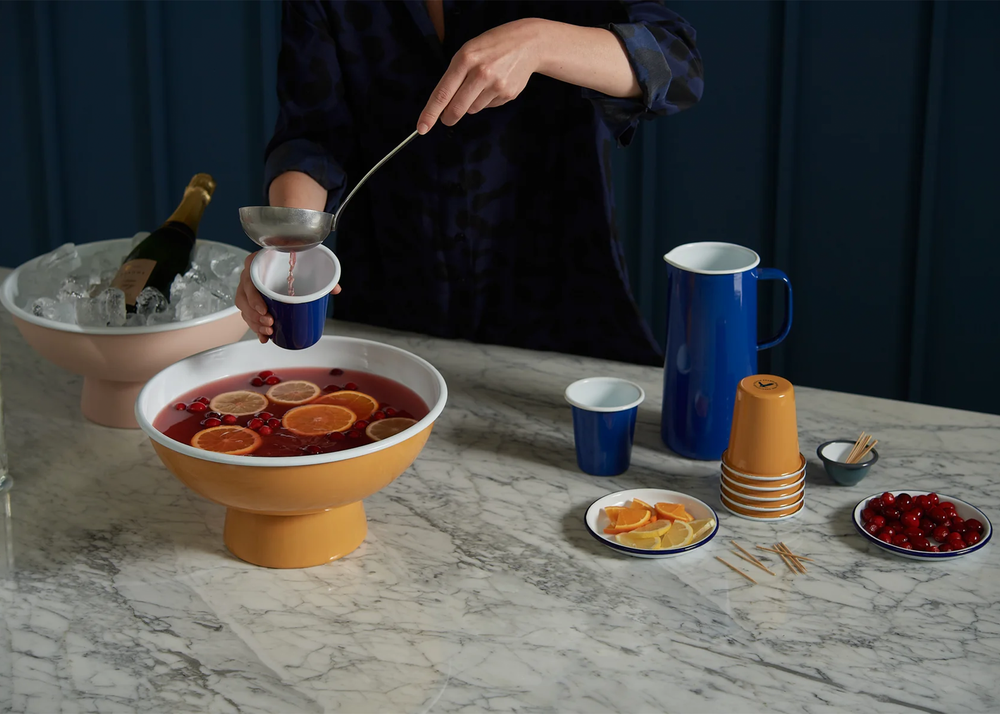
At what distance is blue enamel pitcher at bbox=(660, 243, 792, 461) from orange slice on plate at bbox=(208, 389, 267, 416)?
0.55m

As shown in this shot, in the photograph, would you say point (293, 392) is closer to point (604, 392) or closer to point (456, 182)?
point (604, 392)

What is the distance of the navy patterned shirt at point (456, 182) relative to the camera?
5.52ft

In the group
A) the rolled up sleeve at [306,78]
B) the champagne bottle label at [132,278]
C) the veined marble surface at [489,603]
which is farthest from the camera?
the rolled up sleeve at [306,78]

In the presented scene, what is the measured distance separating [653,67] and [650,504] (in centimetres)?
64

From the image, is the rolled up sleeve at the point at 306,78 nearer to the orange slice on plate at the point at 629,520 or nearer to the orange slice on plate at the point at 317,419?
the orange slice on plate at the point at 317,419

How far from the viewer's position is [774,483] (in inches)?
46.1

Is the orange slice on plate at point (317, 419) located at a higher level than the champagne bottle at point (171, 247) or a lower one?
lower

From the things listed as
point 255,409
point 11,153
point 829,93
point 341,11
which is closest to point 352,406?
point 255,409

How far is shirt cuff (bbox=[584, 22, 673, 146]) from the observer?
140 centimetres

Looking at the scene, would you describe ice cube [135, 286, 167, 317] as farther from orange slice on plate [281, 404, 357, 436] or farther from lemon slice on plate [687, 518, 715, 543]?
lemon slice on plate [687, 518, 715, 543]

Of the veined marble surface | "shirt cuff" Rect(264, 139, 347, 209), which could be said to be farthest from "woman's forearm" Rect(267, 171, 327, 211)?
the veined marble surface

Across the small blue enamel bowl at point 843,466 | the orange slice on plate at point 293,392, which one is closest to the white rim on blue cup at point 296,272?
the orange slice on plate at point 293,392

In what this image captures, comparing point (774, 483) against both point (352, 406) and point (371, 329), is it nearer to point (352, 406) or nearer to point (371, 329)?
point (352, 406)

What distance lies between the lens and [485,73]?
1183 millimetres
